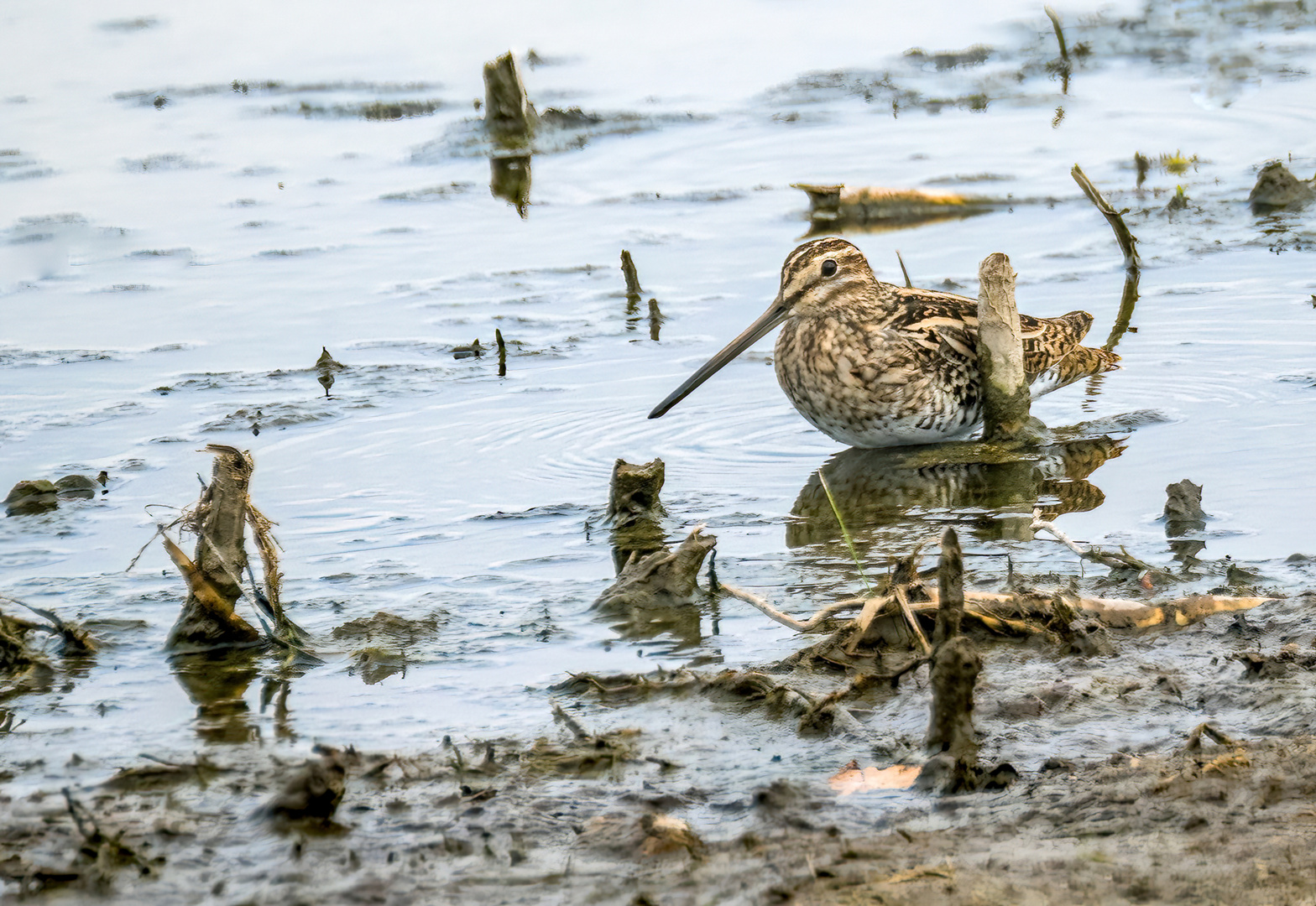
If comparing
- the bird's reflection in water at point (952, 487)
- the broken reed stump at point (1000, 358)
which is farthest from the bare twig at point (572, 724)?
the broken reed stump at point (1000, 358)

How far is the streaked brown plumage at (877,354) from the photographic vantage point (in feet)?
23.7

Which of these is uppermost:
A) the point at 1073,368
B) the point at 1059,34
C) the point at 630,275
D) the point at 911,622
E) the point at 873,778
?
the point at 1059,34

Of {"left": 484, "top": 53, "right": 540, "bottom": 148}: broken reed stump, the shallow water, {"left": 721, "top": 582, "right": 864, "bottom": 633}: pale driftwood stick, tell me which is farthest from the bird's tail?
{"left": 484, "top": 53, "right": 540, "bottom": 148}: broken reed stump

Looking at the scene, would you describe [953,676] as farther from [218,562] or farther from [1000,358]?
[1000,358]

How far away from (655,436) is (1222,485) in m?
2.41

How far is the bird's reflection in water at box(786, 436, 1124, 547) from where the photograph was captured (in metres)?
6.26

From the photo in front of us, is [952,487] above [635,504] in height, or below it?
below

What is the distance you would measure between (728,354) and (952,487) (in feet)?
4.28

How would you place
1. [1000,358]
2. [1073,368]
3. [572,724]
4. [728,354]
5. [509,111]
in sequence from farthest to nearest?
[509,111]
[1073,368]
[728,354]
[1000,358]
[572,724]

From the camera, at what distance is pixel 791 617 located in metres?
4.91

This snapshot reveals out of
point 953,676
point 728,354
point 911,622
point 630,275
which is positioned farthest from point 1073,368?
point 953,676

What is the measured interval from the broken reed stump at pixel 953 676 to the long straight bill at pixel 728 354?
3536mm

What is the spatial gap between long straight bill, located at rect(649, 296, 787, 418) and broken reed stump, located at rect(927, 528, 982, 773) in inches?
139

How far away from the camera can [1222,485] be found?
6.26 metres
